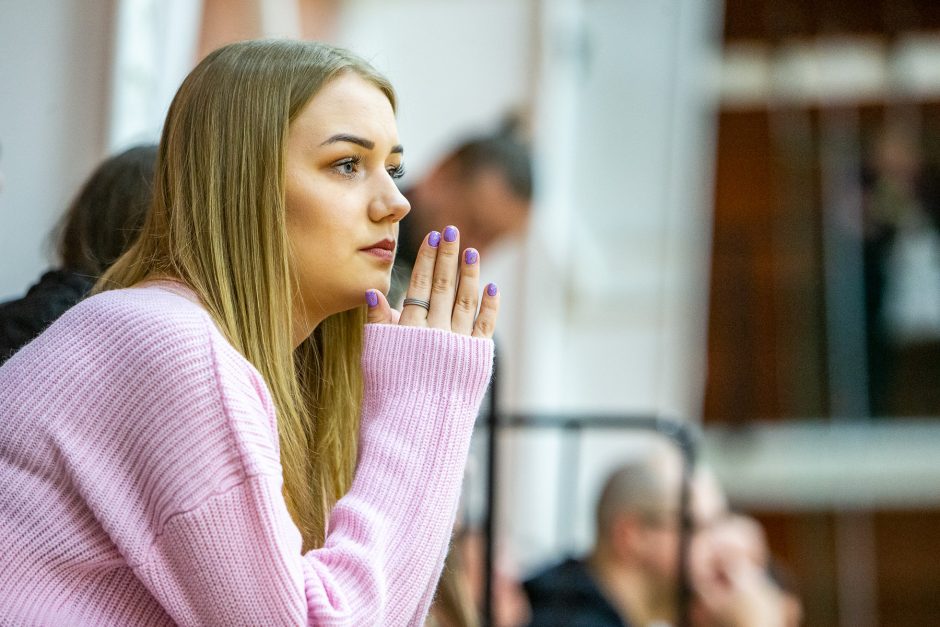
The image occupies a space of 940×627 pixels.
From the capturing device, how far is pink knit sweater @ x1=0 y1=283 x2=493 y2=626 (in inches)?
44.1

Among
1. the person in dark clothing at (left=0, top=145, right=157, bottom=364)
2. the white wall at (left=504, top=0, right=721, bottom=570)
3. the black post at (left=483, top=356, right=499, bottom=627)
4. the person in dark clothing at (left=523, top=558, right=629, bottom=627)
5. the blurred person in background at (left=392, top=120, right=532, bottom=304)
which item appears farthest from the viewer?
the white wall at (left=504, top=0, right=721, bottom=570)

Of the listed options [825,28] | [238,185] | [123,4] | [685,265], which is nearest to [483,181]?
[123,4]

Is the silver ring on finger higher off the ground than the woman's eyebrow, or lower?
lower

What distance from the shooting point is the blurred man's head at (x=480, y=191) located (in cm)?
318

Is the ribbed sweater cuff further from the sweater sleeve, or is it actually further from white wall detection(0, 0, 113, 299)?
white wall detection(0, 0, 113, 299)

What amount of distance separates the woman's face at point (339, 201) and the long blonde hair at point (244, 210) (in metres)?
0.02

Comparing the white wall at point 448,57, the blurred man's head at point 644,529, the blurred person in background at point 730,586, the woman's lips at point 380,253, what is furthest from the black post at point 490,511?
the white wall at point 448,57

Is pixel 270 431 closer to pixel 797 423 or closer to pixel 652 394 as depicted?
pixel 652 394

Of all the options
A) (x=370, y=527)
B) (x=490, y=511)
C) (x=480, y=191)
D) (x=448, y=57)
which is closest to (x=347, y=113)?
(x=370, y=527)

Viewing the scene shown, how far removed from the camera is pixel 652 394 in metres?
6.43

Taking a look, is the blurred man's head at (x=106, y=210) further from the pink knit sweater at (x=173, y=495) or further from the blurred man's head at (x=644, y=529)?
the blurred man's head at (x=644, y=529)

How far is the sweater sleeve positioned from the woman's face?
0.28 feet

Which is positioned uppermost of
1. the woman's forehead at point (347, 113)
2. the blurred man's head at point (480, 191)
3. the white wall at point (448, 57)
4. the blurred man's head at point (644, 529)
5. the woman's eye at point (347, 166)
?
the white wall at point (448, 57)

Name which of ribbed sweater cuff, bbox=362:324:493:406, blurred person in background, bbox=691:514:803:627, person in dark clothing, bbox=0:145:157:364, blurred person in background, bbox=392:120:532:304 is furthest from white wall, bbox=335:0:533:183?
ribbed sweater cuff, bbox=362:324:493:406
